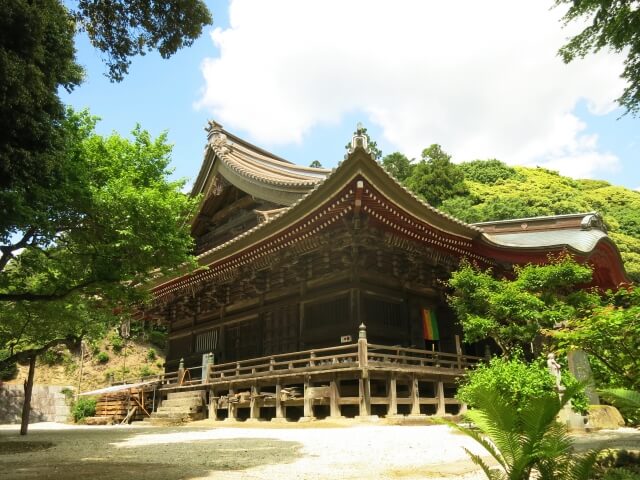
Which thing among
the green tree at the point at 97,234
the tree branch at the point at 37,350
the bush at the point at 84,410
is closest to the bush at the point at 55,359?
the bush at the point at 84,410

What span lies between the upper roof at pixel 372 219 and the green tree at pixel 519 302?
5.90 ft

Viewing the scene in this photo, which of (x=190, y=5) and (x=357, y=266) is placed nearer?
(x=190, y=5)

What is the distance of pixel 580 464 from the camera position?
372 centimetres

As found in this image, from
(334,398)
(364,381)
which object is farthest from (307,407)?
(364,381)

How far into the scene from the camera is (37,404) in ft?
83.5

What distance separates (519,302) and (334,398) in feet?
18.0

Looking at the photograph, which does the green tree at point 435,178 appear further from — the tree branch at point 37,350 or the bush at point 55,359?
the tree branch at point 37,350

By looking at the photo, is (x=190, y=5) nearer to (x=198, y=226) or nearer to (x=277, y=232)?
(x=277, y=232)

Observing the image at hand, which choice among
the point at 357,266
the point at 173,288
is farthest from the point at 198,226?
the point at 357,266

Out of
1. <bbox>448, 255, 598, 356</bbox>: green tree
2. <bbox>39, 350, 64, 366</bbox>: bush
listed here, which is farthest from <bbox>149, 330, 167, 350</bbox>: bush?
<bbox>448, 255, 598, 356</bbox>: green tree

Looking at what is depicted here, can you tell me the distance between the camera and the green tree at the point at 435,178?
159 ft

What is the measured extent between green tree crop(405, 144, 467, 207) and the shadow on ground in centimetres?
4123

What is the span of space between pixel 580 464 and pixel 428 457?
3.60 metres

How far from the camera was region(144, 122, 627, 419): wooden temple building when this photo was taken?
13.4m
